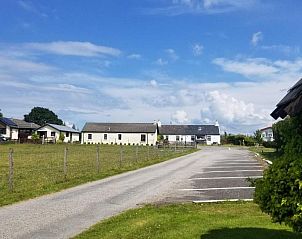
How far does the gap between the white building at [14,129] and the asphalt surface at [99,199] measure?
65.0 m

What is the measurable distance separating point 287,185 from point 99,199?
8.05 meters

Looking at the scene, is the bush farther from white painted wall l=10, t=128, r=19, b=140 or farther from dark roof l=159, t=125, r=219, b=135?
dark roof l=159, t=125, r=219, b=135

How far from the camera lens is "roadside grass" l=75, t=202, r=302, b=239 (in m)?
8.17

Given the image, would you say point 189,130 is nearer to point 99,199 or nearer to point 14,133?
point 14,133

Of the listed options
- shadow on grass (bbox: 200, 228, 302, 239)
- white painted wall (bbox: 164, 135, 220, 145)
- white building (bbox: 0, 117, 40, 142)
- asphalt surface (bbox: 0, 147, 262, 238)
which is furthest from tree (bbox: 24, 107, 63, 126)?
shadow on grass (bbox: 200, 228, 302, 239)

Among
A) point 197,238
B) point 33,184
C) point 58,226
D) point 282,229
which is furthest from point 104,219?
point 33,184

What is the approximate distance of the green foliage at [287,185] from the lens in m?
5.66

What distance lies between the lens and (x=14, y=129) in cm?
8875

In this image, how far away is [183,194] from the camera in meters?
14.4

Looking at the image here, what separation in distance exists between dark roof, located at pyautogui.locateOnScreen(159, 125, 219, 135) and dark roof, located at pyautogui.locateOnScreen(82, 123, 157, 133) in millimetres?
15187

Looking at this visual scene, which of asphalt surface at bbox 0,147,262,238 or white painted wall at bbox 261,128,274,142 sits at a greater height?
white painted wall at bbox 261,128,274,142

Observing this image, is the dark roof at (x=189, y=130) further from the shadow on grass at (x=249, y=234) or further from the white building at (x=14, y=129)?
the shadow on grass at (x=249, y=234)

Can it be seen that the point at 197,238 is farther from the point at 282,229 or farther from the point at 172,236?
the point at 282,229

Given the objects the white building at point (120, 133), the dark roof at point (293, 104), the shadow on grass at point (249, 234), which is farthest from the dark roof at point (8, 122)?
the dark roof at point (293, 104)
